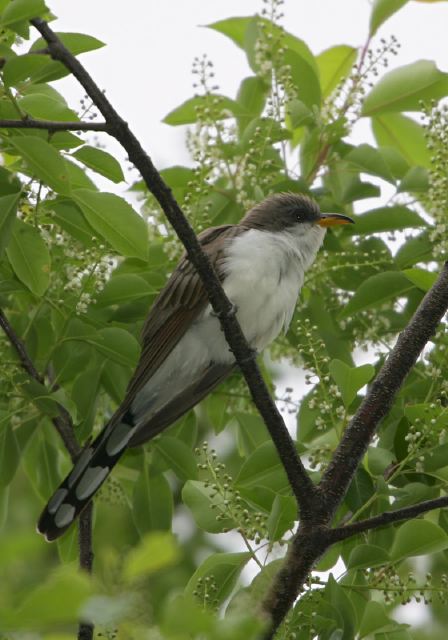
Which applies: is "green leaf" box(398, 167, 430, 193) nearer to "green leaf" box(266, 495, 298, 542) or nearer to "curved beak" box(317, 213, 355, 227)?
"curved beak" box(317, 213, 355, 227)

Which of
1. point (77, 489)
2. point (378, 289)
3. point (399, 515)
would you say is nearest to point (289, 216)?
point (378, 289)

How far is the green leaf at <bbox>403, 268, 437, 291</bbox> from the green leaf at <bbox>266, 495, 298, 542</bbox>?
98 centimetres

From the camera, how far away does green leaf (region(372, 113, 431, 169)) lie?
4625 millimetres

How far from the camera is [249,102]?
14.6ft

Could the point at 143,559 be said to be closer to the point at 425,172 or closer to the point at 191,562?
the point at 425,172

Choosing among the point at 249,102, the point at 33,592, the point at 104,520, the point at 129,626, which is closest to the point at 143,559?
the point at 33,592

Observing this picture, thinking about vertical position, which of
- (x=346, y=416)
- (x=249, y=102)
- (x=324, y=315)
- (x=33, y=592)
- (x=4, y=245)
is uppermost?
(x=249, y=102)

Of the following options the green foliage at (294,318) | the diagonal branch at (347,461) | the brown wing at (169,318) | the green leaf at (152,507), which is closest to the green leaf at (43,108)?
the green foliage at (294,318)

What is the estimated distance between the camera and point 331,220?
455cm

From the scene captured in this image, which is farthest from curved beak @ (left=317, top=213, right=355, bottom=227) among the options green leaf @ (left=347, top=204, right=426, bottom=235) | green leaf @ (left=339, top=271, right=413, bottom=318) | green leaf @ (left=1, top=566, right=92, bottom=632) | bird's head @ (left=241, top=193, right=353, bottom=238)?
green leaf @ (left=1, top=566, right=92, bottom=632)

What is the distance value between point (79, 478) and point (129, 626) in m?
2.37

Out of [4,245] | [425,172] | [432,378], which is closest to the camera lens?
[4,245]

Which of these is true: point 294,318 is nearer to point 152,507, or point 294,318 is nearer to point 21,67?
point 152,507

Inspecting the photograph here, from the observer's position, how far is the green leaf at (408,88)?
4.20 metres
